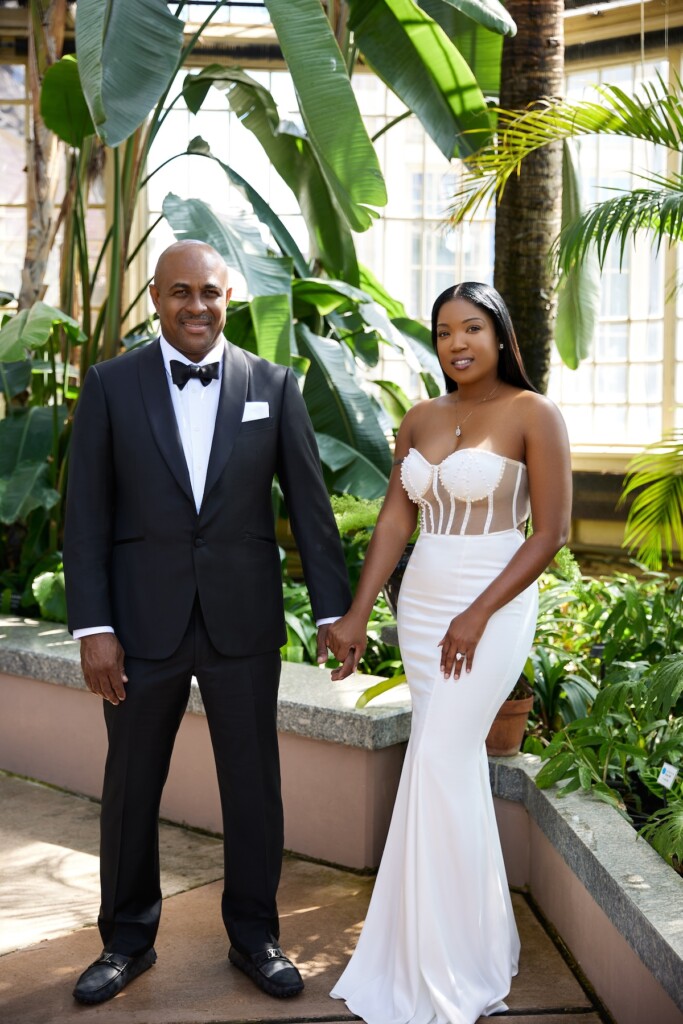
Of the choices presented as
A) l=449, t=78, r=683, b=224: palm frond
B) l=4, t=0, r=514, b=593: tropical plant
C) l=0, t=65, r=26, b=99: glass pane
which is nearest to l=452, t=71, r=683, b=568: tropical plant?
l=449, t=78, r=683, b=224: palm frond

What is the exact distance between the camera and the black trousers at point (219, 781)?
2.84 meters

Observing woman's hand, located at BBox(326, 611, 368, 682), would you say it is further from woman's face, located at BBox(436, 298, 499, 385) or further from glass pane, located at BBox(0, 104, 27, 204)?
glass pane, located at BBox(0, 104, 27, 204)

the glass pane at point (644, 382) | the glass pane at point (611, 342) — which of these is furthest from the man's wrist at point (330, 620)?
the glass pane at point (611, 342)

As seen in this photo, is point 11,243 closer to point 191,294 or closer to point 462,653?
point 191,294

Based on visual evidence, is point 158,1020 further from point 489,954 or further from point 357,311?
point 357,311

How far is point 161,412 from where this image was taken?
281 centimetres

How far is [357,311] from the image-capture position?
5.16 m

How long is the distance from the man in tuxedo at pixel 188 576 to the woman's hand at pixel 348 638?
41 millimetres

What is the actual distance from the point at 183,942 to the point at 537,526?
5.01ft

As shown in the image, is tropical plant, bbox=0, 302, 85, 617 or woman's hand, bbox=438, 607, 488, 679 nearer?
woman's hand, bbox=438, 607, 488, 679

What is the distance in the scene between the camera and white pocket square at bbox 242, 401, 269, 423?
2.86m

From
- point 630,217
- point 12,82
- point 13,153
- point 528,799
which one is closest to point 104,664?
point 528,799

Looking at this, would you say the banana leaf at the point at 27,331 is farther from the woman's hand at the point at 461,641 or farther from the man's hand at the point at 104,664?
the woman's hand at the point at 461,641

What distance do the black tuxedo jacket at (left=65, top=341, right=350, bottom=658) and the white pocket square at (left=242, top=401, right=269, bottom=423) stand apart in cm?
1
